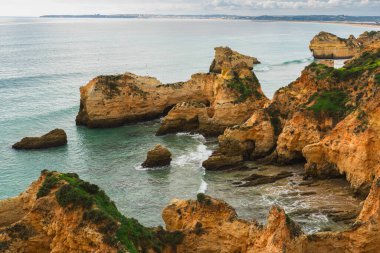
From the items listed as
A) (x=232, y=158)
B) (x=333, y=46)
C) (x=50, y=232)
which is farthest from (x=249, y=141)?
(x=333, y=46)

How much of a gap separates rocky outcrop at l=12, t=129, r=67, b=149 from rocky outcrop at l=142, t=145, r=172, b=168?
41.5 feet

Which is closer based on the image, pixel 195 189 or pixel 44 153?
pixel 195 189

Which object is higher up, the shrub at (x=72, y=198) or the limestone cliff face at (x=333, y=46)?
→ the shrub at (x=72, y=198)

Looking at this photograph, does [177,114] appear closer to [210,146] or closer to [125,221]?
[210,146]

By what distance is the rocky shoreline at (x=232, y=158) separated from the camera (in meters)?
17.9

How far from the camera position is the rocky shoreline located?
58.7 feet

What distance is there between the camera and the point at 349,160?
3475cm

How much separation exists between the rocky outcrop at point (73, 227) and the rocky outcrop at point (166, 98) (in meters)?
33.6

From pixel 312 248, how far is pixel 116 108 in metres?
41.8

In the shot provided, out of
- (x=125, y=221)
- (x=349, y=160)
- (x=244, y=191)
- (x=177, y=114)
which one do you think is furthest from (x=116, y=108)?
(x=125, y=221)

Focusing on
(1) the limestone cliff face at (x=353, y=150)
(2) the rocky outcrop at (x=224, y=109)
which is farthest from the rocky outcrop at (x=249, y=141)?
(2) the rocky outcrop at (x=224, y=109)

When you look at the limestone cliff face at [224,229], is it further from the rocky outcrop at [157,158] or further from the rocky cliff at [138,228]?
the rocky outcrop at [157,158]

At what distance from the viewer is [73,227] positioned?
56.0ft

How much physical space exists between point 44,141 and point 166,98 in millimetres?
17269
